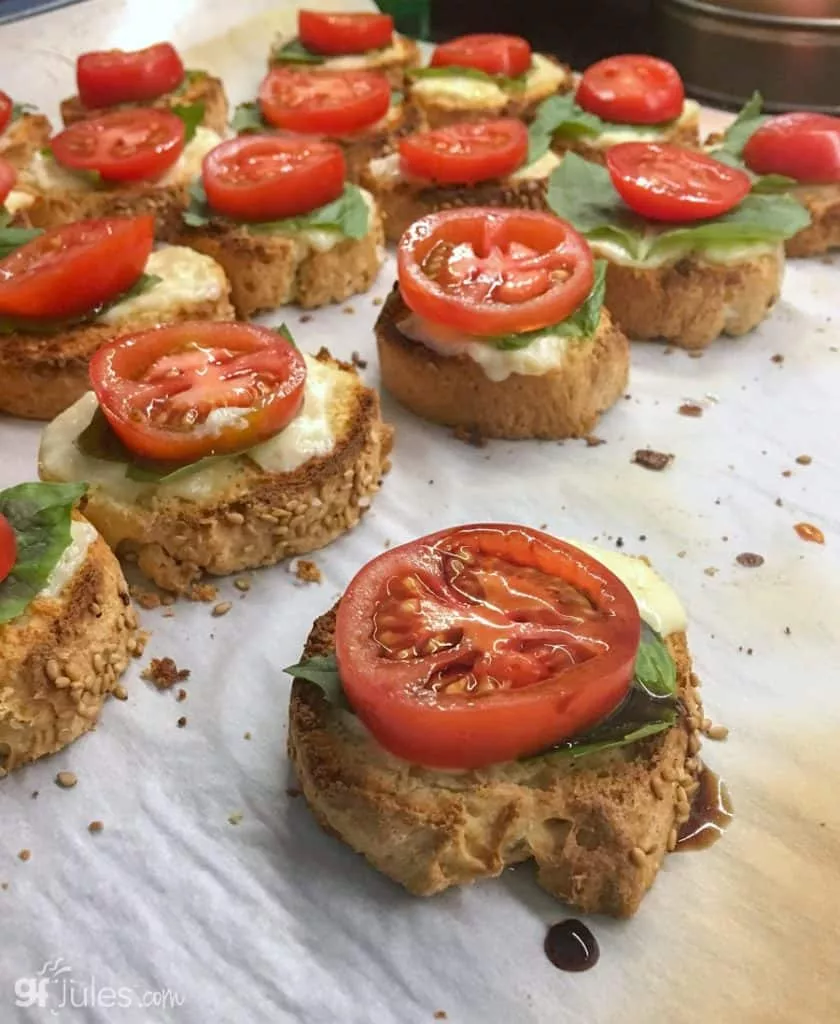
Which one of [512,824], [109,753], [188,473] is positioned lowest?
[109,753]

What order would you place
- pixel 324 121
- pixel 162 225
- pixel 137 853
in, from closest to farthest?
pixel 137 853 < pixel 162 225 < pixel 324 121

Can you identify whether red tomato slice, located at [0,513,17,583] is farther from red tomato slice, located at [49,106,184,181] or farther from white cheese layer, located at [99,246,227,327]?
red tomato slice, located at [49,106,184,181]

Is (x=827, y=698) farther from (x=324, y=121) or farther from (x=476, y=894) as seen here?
(x=324, y=121)

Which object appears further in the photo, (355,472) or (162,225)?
(162,225)

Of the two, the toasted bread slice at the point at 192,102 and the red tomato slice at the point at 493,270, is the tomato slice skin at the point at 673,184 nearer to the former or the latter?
the red tomato slice at the point at 493,270

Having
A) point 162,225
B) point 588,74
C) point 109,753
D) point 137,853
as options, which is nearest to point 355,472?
point 109,753

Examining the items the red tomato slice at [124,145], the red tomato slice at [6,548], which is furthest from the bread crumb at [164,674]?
the red tomato slice at [124,145]

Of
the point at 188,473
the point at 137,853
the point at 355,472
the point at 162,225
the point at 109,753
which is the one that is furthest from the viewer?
the point at 162,225

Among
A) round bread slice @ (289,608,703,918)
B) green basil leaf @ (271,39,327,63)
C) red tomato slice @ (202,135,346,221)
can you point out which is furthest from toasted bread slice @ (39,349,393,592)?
green basil leaf @ (271,39,327,63)
